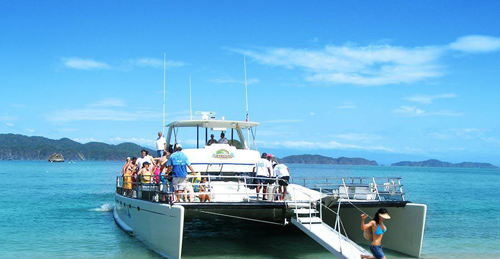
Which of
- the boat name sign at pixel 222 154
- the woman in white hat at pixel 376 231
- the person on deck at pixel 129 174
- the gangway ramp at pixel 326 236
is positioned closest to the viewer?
the woman in white hat at pixel 376 231

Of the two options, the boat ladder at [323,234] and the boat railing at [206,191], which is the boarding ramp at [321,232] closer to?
the boat ladder at [323,234]

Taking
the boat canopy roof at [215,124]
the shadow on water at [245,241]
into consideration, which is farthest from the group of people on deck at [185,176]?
the shadow on water at [245,241]

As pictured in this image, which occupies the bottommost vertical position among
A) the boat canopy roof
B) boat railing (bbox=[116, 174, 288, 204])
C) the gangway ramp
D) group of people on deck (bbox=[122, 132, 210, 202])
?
the gangway ramp

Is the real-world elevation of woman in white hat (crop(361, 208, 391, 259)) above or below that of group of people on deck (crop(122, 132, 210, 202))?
below

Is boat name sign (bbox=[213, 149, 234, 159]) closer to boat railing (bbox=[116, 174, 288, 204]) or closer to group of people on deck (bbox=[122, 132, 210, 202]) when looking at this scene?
boat railing (bbox=[116, 174, 288, 204])

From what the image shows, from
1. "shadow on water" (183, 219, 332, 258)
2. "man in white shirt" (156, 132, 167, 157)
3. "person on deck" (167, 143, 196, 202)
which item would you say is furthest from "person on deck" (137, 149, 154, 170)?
"person on deck" (167, 143, 196, 202)

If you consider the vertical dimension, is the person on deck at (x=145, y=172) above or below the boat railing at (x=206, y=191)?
above

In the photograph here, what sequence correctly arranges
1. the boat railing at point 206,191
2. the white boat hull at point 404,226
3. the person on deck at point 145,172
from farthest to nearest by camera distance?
the person on deck at point 145,172
the white boat hull at point 404,226
the boat railing at point 206,191

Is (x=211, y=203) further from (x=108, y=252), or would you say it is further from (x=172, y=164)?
(x=108, y=252)

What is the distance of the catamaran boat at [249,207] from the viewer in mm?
11664

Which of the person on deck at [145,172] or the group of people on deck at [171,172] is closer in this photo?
the group of people on deck at [171,172]

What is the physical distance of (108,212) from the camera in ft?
85.8

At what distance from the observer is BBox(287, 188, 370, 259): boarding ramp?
10758mm

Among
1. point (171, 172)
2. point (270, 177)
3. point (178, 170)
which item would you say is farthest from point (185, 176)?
point (270, 177)
